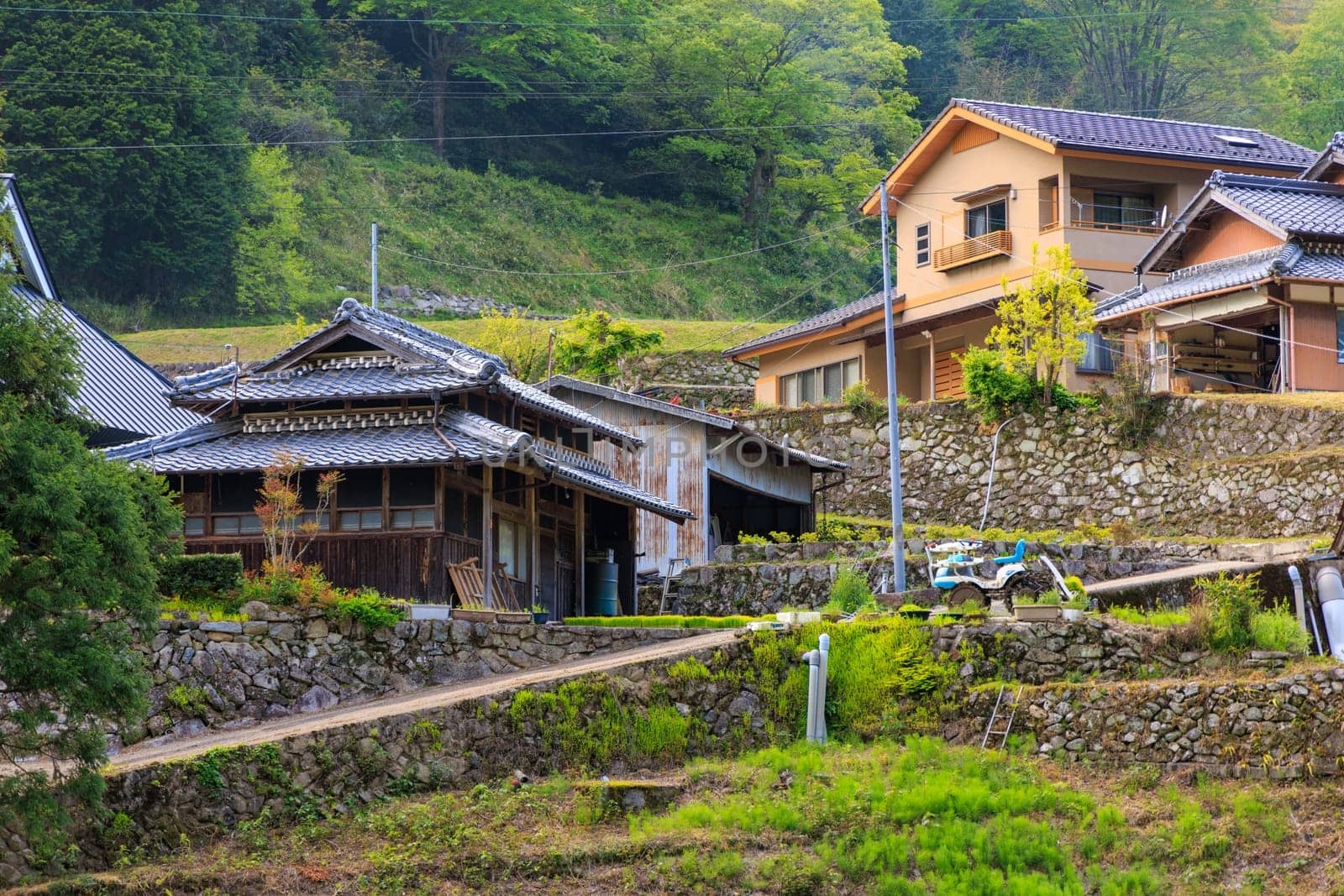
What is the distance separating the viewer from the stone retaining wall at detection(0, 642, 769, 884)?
19.7m

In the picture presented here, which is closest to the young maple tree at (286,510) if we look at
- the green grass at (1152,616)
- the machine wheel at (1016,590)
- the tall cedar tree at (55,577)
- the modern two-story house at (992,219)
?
the tall cedar tree at (55,577)

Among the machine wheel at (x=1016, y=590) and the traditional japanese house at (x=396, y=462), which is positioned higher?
the traditional japanese house at (x=396, y=462)

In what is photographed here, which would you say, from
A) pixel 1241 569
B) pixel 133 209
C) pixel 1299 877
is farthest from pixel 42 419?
pixel 133 209

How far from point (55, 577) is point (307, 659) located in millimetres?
7220

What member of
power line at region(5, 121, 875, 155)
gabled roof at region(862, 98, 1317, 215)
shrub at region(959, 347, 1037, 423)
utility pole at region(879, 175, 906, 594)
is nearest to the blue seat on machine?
utility pole at region(879, 175, 906, 594)

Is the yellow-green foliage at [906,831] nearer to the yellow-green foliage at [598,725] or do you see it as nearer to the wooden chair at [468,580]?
the yellow-green foliage at [598,725]

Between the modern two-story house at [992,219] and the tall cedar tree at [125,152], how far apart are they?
2200 centimetres

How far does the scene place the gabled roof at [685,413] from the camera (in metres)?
38.0

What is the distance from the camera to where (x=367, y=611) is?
84.5ft

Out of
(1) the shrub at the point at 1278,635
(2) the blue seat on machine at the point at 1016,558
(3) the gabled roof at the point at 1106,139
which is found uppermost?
(3) the gabled roof at the point at 1106,139

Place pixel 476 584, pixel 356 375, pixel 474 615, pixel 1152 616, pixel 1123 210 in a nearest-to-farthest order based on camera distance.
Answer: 1. pixel 1152 616
2. pixel 474 615
3. pixel 476 584
4. pixel 356 375
5. pixel 1123 210

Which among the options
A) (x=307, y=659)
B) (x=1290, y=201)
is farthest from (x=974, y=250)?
(x=307, y=659)

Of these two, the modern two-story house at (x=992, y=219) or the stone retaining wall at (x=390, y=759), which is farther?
the modern two-story house at (x=992, y=219)

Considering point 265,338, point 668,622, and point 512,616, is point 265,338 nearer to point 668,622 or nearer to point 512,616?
point 668,622
